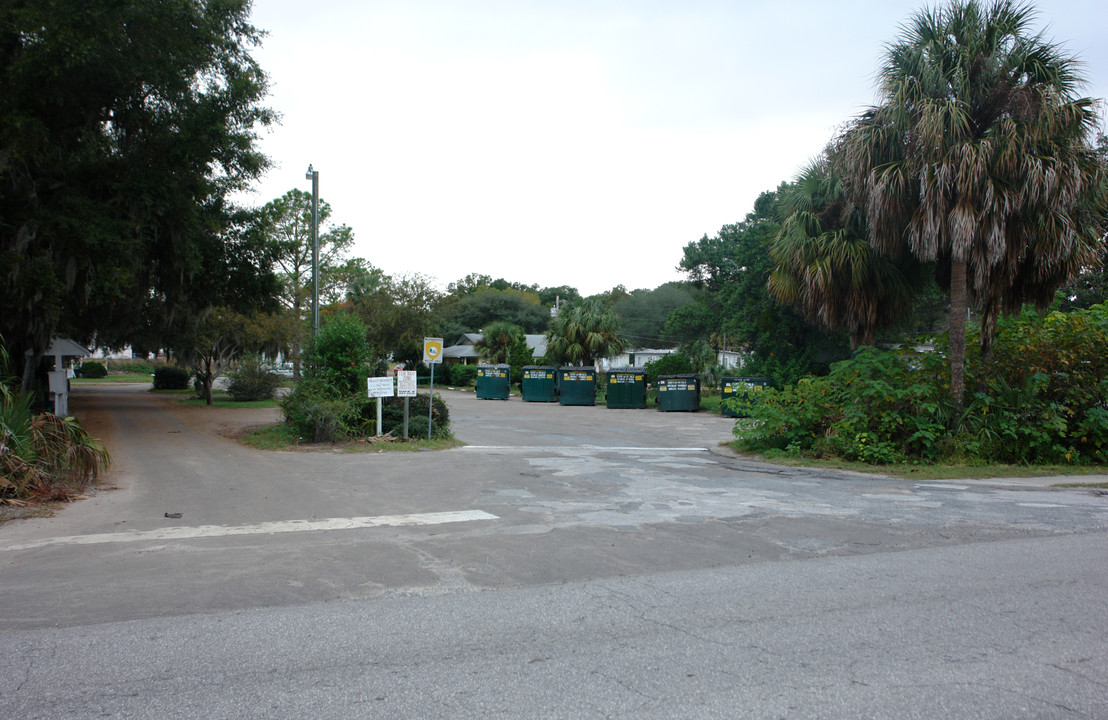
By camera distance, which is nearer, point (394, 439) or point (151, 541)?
point (151, 541)

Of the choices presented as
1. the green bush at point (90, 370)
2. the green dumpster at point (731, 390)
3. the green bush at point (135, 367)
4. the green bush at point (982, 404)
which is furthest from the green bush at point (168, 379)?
the green bush at point (982, 404)

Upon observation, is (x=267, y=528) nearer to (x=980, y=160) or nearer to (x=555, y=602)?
(x=555, y=602)

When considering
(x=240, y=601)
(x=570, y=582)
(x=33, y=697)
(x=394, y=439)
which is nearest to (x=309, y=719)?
(x=33, y=697)

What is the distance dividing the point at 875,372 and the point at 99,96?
1804 cm

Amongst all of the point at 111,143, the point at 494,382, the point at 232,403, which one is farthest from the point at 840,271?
the point at 232,403

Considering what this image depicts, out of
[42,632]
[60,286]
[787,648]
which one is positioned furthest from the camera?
[60,286]

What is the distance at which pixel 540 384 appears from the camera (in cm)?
3466

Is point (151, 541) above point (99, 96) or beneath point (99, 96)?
beneath

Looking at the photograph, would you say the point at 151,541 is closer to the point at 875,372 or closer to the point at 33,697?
the point at 33,697

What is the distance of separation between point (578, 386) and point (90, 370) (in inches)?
2219

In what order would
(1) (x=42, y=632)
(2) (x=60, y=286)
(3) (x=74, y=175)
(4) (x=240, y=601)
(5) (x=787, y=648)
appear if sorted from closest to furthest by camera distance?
(5) (x=787, y=648) → (1) (x=42, y=632) → (4) (x=240, y=601) → (2) (x=60, y=286) → (3) (x=74, y=175)

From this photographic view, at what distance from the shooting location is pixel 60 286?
50.8 ft

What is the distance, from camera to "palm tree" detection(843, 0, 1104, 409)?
501 inches

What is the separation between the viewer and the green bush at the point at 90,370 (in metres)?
66.3
